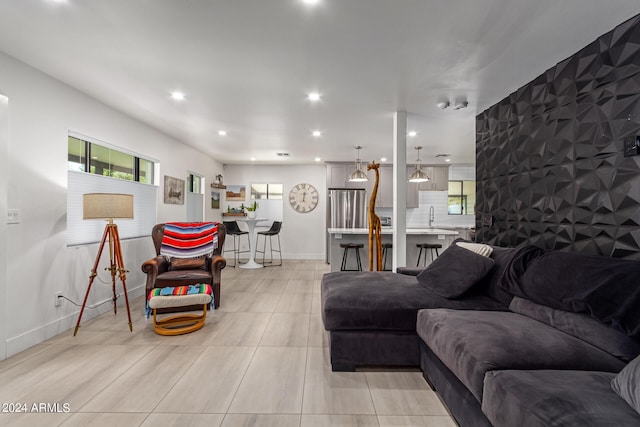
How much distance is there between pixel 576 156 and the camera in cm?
228

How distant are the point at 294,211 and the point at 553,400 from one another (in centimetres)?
674

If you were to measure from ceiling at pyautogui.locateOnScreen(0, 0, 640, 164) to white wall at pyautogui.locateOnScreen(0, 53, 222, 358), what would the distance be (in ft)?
0.67

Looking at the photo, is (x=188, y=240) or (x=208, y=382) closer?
(x=208, y=382)

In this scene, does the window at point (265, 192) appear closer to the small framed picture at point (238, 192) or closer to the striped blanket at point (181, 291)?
the small framed picture at point (238, 192)

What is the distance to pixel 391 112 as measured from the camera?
3820mm

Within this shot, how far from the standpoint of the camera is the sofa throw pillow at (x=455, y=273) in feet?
7.79

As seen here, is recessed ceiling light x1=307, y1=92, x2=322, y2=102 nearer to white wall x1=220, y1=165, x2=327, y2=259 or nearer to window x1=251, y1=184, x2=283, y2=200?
white wall x1=220, y1=165, x2=327, y2=259

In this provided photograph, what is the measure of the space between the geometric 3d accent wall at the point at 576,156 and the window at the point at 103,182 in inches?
182

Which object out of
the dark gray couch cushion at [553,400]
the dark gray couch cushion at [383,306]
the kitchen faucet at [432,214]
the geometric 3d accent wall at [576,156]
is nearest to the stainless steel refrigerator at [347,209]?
the kitchen faucet at [432,214]

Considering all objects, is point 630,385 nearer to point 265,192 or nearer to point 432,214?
point 432,214

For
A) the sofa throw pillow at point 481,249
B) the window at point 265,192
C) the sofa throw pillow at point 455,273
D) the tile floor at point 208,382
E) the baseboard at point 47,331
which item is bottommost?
the tile floor at point 208,382

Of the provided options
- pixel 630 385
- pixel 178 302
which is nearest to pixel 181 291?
pixel 178 302

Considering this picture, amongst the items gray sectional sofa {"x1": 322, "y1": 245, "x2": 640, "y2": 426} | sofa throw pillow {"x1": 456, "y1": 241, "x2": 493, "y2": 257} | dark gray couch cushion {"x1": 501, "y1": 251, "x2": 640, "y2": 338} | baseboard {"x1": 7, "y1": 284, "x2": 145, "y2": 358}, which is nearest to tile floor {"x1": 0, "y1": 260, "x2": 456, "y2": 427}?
baseboard {"x1": 7, "y1": 284, "x2": 145, "y2": 358}

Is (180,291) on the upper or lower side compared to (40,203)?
lower
